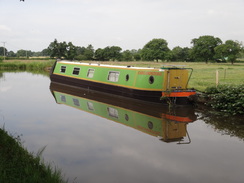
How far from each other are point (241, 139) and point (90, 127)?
13.3ft

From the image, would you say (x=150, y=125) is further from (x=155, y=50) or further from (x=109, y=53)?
(x=109, y=53)

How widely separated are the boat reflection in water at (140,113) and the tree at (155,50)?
4900 cm

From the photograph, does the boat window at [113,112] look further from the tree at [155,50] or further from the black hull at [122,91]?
the tree at [155,50]

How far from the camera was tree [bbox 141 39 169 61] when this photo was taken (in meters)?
61.3

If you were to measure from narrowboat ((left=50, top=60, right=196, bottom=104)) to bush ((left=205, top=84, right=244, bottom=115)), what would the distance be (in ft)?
3.13

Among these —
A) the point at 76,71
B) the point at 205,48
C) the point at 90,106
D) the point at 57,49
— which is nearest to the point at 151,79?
the point at 90,106

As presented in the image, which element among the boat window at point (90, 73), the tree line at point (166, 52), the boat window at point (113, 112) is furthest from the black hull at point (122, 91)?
the tree line at point (166, 52)

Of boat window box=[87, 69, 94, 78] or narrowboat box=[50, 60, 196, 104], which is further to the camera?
boat window box=[87, 69, 94, 78]

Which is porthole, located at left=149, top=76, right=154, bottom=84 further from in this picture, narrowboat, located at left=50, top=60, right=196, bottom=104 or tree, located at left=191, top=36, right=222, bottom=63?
tree, located at left=191, top=36, right=222, bottom=63

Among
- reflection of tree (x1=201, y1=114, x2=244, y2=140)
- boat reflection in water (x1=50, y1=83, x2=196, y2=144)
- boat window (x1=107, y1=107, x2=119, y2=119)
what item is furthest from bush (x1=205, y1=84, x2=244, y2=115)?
boat window (x1=107, y1=107, x2=119, y2=119)

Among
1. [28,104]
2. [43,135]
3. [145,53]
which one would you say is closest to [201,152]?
[43,135]

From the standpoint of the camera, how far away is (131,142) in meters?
6.56

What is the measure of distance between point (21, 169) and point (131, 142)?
3166 millimetres

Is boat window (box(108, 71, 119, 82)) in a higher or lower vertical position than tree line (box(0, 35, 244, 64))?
lower
